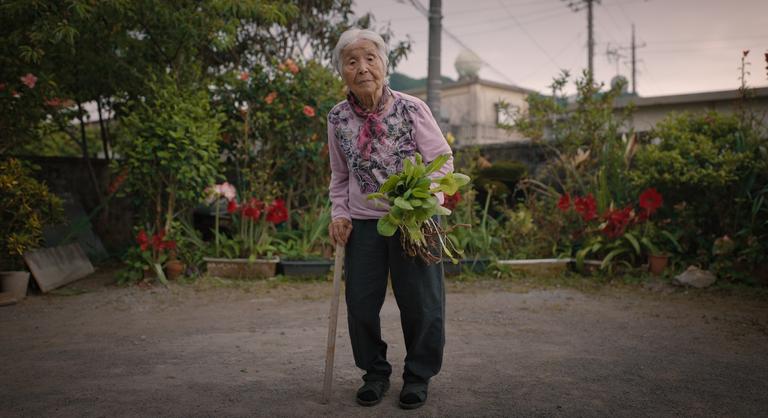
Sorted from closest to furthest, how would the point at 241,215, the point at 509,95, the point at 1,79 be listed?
1. the point at 1,79
2. the point at 241,215
3. the point at 509,95

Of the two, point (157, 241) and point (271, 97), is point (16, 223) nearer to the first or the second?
point (157, 241)

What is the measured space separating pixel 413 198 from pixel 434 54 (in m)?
5.43

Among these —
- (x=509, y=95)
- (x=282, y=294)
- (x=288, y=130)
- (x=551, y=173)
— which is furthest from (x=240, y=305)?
(x=509, y=95)

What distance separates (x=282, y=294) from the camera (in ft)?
17.7

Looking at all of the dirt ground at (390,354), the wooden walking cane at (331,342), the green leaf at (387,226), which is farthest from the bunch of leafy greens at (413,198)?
the dirt ground at (390,354)

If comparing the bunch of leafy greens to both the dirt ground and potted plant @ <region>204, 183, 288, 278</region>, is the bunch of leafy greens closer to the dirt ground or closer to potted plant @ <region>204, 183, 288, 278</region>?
the dirt ground

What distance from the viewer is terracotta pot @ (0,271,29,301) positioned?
5.12m

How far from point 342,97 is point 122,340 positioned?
392cm

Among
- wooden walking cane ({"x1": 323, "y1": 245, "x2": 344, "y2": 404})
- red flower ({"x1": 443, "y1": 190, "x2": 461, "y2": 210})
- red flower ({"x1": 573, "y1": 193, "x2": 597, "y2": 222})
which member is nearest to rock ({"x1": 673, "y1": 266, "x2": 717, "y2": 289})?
red flower ({"x1": 573, "y1": 193, "x2": 597, "y2": 222})

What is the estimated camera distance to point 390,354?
3.45 m

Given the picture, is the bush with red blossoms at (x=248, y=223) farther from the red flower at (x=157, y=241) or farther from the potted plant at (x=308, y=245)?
the red flower at (x=157, y=241)

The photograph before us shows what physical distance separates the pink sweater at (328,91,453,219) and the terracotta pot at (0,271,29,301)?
3968mm

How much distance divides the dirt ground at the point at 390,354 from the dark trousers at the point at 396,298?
0.19 meters

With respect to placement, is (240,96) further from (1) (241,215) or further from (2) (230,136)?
(1) (241,215)
